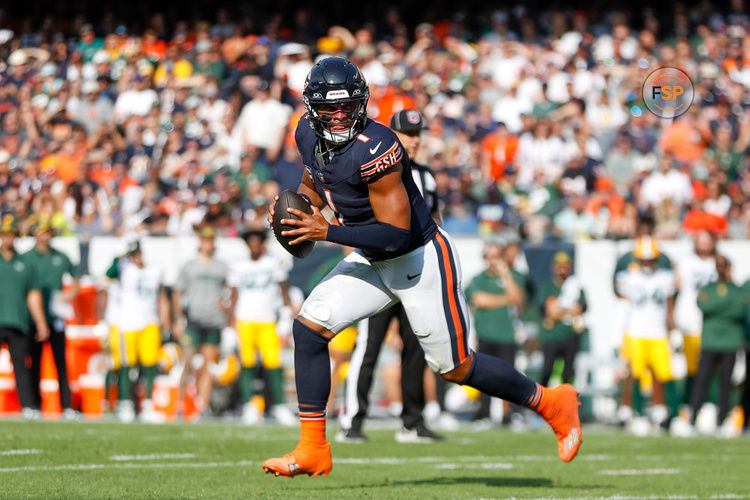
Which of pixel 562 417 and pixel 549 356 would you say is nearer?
pixel 562 417

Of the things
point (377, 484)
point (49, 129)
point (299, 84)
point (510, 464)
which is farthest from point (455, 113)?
point (377, 484)

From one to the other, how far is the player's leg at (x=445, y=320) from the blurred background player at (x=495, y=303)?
6.08 meters

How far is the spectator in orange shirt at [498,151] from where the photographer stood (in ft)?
50.2

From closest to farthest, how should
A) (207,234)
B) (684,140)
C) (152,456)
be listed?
(152,456) < (207,234) < (684,140)

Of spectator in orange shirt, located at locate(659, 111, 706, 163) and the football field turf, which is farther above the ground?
spectator in orange shirt, located at locate(659, 111, 706, 163)

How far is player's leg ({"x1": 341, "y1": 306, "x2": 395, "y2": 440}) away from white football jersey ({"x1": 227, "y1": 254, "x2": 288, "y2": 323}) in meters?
3.02

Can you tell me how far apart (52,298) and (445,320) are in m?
7.27

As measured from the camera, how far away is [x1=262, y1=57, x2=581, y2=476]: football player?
5309 millimetres

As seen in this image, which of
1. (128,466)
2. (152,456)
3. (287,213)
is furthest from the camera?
(152,456)

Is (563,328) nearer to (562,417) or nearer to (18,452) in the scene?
(562,417)

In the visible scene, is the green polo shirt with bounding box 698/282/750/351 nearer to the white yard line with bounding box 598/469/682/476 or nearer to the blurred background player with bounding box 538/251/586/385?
the blurred background player with bounding box 538/251/586/385

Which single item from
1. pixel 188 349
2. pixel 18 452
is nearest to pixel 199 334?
pixel 188 349

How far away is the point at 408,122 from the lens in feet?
26.6

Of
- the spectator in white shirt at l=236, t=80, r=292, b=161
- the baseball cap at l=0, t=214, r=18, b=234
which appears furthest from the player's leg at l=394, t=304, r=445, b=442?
the spectator in white shirt at l=236, t=80, r=292, b=161
